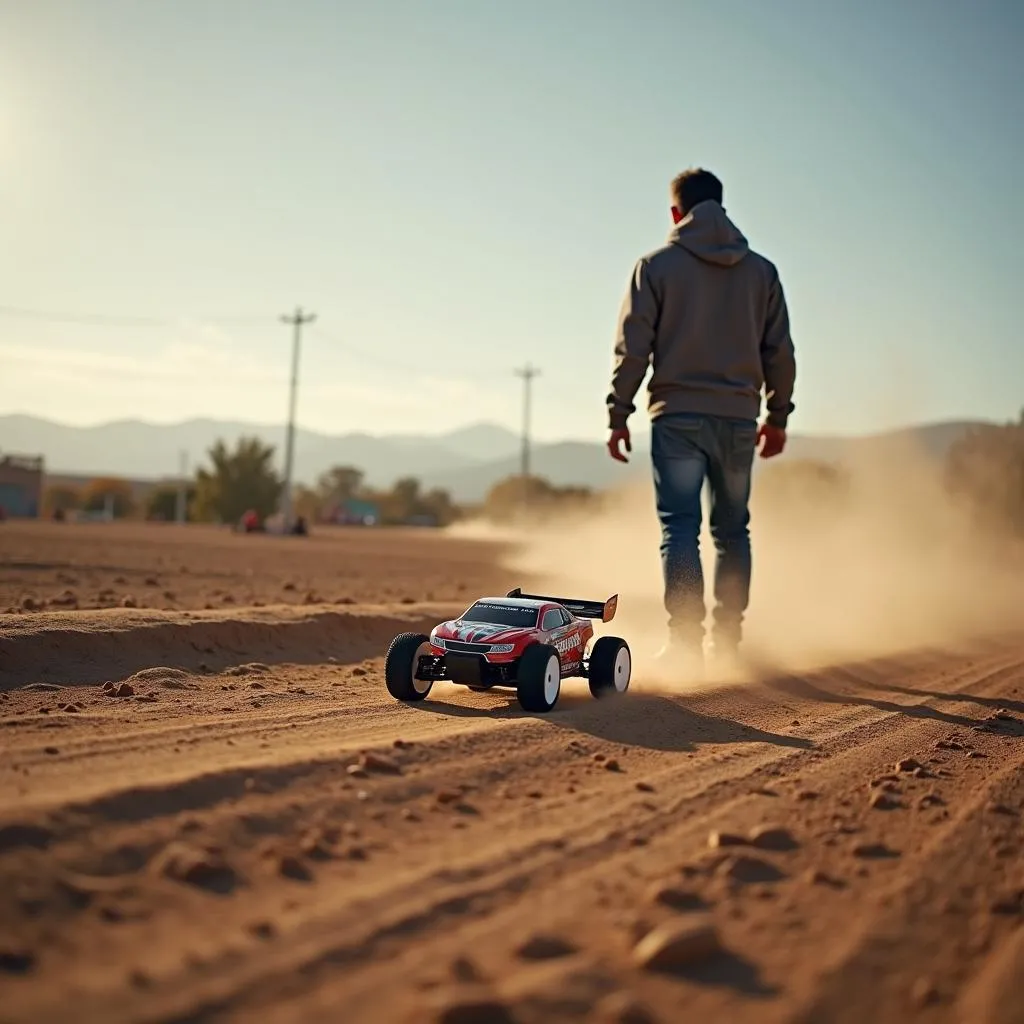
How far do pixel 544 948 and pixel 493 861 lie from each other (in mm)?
790

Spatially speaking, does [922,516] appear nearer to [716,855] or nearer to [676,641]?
[676,641]

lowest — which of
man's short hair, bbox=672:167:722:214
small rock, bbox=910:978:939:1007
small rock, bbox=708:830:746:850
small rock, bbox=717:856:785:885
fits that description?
small rock, bbox=910:978:939:1007

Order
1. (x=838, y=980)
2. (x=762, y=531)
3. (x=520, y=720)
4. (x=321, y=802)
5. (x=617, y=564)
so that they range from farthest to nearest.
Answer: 1. (x=762, y=531)
2. (x=617, y=564)
3. (x=520, y=720)
4. (x=321, y=802)
5. (x=838, y=980)

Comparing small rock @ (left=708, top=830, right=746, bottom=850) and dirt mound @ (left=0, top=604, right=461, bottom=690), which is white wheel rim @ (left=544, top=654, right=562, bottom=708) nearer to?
dirt mound @ (left=0, top=604, right=461, bottom=690)

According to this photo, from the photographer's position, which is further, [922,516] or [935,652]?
[922,516]

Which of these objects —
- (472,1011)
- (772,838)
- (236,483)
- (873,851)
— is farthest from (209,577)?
(236,483)

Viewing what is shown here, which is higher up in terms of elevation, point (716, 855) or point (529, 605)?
point (529, 605)

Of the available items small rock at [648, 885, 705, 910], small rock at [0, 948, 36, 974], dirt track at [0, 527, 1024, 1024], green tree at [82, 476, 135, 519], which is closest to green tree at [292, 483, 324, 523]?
green tree at [82, 476, 135, 519]

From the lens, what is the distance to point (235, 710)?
25.9ft

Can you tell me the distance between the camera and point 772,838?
5.14m

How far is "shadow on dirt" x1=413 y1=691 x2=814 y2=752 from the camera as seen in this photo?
24.0 ft

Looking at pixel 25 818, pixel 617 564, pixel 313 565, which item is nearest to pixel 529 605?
pixel 25 818

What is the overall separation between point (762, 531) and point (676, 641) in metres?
17.1

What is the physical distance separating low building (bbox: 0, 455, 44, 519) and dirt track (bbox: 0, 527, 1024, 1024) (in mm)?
95796
